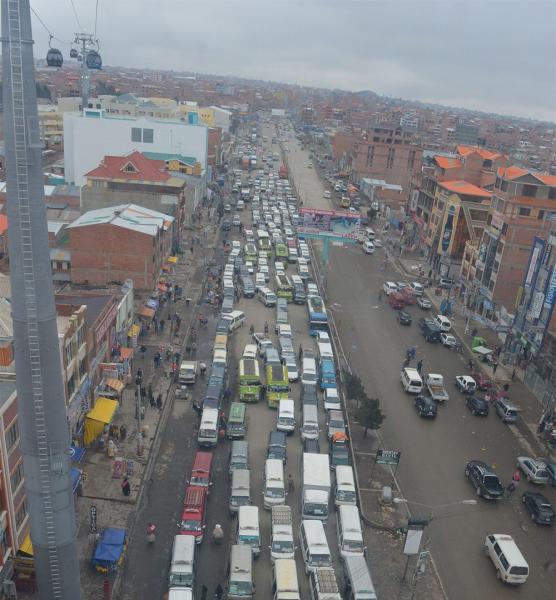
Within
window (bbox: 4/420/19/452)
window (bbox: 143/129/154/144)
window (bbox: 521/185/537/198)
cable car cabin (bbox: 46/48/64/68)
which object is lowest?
window (bbox: 4/420/19/452)

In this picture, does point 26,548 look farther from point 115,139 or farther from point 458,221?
point 115,139

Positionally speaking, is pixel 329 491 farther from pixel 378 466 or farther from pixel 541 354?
pixel 541 354

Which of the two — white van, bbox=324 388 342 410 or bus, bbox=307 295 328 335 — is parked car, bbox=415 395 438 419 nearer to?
white van, bbox=324 388 342 410

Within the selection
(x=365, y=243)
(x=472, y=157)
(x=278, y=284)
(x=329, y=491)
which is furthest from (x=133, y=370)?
(x=472, y=157)

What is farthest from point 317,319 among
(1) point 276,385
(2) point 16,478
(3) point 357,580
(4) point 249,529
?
(2) point 16,478

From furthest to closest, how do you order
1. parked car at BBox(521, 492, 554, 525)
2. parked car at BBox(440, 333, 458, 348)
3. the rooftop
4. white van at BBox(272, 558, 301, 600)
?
the rooftop → parked car at BBox(440, 333, 458, 348) → parked car at BBox(521, 492, 554, 525) → white van at BBox(272, 558, 301, 600)

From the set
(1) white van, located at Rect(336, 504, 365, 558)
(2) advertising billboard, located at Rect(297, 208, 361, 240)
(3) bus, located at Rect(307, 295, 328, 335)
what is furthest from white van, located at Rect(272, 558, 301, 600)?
(2) advertising billboard, located at Rect(297, 208, 361, 240)
